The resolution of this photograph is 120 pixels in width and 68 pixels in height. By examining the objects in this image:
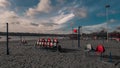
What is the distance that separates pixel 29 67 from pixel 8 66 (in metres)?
1.36

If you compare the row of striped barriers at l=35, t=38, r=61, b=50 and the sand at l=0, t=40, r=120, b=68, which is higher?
the row of striped barriers at l=35, t=38, r=61, b=50

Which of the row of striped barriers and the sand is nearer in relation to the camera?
the sand

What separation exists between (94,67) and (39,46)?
43.4 feet

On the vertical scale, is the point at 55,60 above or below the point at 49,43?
below

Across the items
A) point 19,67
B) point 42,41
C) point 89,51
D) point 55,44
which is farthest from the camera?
point 42,41

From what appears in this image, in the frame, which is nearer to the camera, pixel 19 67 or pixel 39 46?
pixel 19 67

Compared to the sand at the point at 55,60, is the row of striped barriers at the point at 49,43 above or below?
above

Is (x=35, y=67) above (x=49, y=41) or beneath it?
beneath

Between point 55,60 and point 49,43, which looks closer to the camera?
point 55,60

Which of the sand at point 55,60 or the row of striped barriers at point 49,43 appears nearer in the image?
the sand at point 55,60

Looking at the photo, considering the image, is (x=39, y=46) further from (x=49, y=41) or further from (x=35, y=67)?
(x=35, y=67)

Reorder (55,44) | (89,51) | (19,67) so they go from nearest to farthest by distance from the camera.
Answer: (19,67) → (89,51) → (55,44)

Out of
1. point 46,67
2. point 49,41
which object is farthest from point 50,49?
point 46,67

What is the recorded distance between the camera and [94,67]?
11.2 meters
